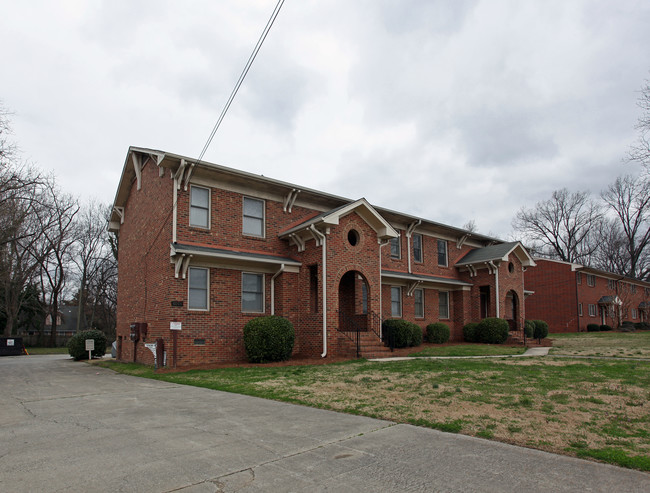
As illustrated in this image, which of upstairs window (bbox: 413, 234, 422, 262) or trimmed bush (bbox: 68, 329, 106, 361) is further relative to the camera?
upstairs window (bbox: 413, 234, 422, 262)

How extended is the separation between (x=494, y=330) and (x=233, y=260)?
1408 centimetres

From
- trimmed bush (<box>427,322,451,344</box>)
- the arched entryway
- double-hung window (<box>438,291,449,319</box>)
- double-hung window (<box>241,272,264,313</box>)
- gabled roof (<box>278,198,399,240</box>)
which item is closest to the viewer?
gabled roof (<box>278,198,399,240</box>)

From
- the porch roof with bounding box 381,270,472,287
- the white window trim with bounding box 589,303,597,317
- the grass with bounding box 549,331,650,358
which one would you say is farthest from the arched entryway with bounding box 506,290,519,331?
the white window trim with bounding box 589,303,597,317

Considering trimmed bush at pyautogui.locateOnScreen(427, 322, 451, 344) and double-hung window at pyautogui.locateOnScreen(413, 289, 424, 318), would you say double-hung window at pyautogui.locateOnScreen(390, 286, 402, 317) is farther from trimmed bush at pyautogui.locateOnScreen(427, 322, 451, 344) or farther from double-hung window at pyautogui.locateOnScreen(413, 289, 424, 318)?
trimmed bush at pyautogui.locateOnScreen(427, 322, 451, 344)

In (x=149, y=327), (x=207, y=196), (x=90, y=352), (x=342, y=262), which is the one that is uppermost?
(x=207, y=196)

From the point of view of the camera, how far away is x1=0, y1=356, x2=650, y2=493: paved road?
4269 mm

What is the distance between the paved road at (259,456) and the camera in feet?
14.0

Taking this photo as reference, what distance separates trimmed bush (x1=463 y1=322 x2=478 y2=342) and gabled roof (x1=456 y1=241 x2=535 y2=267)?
339 cm

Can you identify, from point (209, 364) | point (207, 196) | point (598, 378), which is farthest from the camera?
point (207, 196)

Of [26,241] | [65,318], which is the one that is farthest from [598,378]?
[65,318]

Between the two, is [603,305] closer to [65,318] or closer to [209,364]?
[209,364]

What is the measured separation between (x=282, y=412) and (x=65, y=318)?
72.1 metres

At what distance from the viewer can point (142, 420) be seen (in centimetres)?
712

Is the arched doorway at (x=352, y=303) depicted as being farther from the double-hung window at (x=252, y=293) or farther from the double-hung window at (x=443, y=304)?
the double-hung window at (x=443, y=304)
